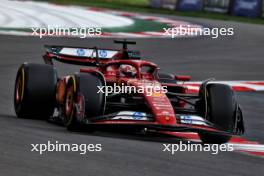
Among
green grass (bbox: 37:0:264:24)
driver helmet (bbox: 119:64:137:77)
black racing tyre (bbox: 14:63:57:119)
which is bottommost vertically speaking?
green grass (bbox: 37:0:264:24)

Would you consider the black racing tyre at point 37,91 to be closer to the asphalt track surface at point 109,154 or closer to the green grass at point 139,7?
the asphalt track surface at point 109,154

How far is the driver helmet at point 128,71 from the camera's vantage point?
38.3 feet

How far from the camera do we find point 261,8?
3372 centimetres

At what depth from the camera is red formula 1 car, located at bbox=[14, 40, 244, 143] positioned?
34.2 ft

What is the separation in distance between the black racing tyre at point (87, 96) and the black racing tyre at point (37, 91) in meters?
0.81

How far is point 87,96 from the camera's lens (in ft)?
34.9

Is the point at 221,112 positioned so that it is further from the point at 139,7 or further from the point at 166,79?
the point at 139,7

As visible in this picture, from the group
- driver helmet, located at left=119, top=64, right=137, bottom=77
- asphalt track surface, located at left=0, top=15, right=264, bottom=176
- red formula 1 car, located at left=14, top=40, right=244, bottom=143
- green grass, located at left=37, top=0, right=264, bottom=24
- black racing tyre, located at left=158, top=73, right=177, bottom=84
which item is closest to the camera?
asphalt track surface, located at left=0, top=15, right=264, bottom=176

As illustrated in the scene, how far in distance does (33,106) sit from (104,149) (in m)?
2.72

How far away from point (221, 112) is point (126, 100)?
3.69 ft

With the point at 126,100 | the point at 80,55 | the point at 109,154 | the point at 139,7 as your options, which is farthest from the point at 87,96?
the point at 139,7

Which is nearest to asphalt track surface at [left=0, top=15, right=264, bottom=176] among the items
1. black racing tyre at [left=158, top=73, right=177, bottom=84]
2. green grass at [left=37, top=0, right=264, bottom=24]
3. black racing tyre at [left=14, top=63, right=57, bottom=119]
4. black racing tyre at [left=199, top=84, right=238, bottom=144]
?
black racing tyre at [left=14, top=63, right=57, bottom=119]

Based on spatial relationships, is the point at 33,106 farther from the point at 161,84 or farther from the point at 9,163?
the point at 9,163

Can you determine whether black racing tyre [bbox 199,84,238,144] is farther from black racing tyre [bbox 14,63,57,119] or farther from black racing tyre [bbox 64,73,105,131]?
black racing tyre [bbox 14,63,57,119]
